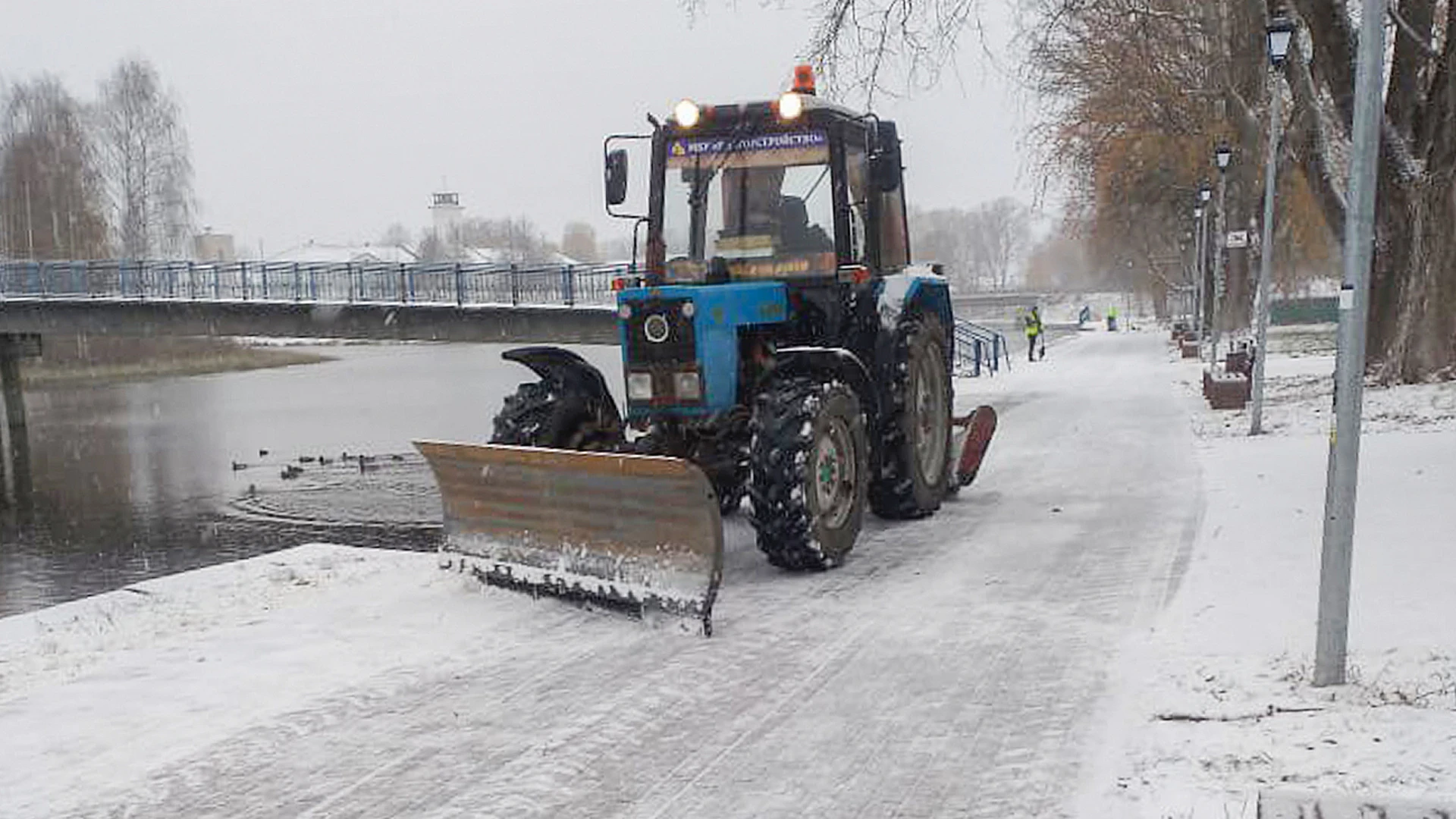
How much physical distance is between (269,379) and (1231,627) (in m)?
→ 47.7

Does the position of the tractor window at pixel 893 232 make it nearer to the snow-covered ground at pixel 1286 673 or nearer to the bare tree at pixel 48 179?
the snow-covered ground at pixel 1286 673

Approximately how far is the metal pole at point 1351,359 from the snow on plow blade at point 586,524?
8.98 ft

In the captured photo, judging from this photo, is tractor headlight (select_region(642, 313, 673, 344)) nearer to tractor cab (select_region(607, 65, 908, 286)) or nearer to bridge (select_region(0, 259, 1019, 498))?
tractor cab (select_region(607, 65, 908, 286))

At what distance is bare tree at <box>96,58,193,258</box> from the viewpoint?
6362 centimetres

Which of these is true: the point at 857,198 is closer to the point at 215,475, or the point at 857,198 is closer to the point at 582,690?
the point at 582,690

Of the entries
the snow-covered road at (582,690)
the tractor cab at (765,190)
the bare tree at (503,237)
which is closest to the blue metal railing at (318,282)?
the tractor cab at (765,190)

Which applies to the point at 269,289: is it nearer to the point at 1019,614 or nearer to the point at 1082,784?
the point at 1019,614

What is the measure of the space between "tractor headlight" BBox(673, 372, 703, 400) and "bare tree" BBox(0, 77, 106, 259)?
59.6m

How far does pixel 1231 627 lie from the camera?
588 cm

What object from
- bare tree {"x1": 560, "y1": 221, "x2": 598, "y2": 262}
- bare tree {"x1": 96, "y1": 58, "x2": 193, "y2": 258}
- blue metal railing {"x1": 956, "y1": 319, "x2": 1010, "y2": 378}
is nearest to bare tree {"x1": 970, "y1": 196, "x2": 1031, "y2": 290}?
bare tree {"x1": 560, "y1": 221, "x2": 598, "y2": 262}

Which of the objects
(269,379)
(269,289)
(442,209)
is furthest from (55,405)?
(442,209)

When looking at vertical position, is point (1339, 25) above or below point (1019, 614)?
above

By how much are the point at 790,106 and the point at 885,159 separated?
730mm

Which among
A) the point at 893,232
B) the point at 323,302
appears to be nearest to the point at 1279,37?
the point at 893,232
